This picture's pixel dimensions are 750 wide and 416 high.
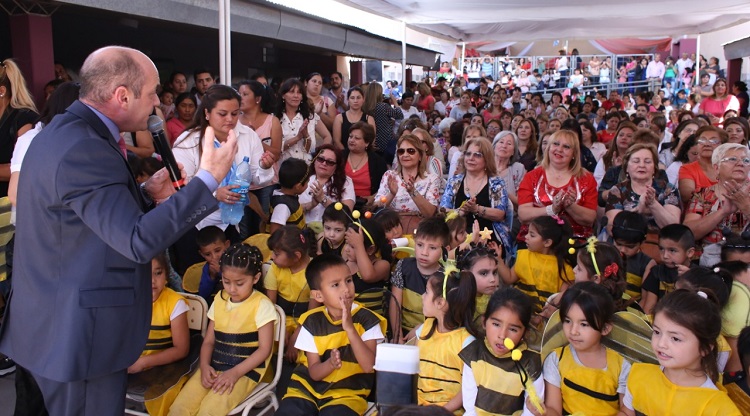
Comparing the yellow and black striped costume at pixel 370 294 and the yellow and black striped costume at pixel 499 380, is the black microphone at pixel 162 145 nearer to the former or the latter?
the yellow and black striped costume at pixel 499 380

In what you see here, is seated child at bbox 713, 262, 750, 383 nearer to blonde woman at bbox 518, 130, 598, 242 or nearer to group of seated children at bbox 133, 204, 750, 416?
group of seated children at bbox 133, 204, 750, 416

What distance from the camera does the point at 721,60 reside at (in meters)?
20.6

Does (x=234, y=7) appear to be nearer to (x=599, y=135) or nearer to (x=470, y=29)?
(x=599, y=135)

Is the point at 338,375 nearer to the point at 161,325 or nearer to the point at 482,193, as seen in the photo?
the point at 161,325

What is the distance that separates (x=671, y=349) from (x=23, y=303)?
208 cm

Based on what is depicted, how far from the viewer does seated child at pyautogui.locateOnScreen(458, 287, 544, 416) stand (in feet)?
8.79

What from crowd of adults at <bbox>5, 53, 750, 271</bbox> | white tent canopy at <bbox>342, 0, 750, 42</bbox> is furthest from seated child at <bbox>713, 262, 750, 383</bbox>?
white tent canopy at <bbox>342, 0, 750, 42</bbox>

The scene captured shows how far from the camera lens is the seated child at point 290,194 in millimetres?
4551

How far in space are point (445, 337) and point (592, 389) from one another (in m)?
0.60

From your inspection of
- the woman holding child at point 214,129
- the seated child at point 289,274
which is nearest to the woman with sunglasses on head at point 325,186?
the woman holding child at point 214,129

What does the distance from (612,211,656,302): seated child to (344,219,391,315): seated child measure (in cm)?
128

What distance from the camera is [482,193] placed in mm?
4793

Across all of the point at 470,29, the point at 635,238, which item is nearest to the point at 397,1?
the point at 470,29

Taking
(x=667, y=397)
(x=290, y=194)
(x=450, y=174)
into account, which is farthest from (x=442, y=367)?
(x=450, y=174)
